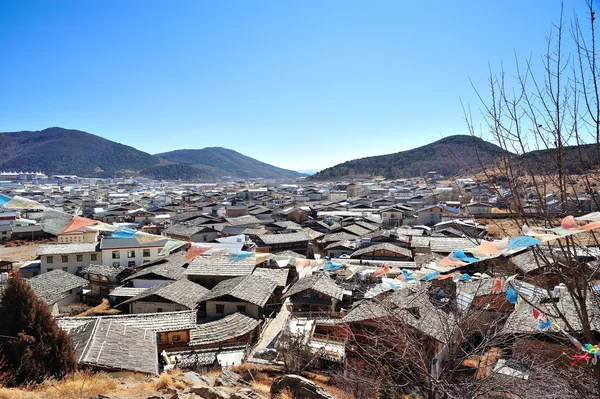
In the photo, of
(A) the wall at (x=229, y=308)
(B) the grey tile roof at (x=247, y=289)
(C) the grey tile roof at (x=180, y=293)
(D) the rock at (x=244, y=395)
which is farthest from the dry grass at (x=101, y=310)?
(D) the rock at (x=244, y=395)

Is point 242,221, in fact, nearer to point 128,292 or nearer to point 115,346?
point 128,292

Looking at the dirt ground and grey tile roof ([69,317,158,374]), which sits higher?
grey tile roof ([69,317,158,374])

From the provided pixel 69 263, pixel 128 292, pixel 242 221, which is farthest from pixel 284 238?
pixel 69 263

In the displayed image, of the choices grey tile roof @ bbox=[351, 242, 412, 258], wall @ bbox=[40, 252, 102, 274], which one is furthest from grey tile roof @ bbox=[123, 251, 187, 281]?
grey tile roof @ bbox=[351, 242, 412, 258]

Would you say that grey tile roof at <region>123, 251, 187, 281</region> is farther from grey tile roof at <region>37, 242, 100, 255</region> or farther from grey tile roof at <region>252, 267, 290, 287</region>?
grey tile roof at <region>37, 242, 100, 255</region>

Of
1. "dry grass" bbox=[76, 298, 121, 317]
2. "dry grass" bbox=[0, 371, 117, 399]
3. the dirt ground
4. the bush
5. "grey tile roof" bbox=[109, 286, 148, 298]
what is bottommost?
"dry grass" bbox=[76, 298, 121, 317]

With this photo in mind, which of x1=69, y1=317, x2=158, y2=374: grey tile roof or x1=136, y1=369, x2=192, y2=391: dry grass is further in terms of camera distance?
x1=69, y1=317, x2=158, y2=374: grey tile roof

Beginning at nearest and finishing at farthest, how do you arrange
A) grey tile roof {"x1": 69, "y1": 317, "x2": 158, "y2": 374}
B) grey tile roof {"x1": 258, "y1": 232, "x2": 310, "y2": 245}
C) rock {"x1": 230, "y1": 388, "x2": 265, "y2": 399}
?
rock {"x1": 230, "y1": 388, "x2": 265, "y2": 399}, grey tile roof {"x1": 69, "y1": 317, "x2": 158, "y2": 374}, grey tile roof {"x1": 258, "y1": 232, "x2": 310, "y2": 245}
